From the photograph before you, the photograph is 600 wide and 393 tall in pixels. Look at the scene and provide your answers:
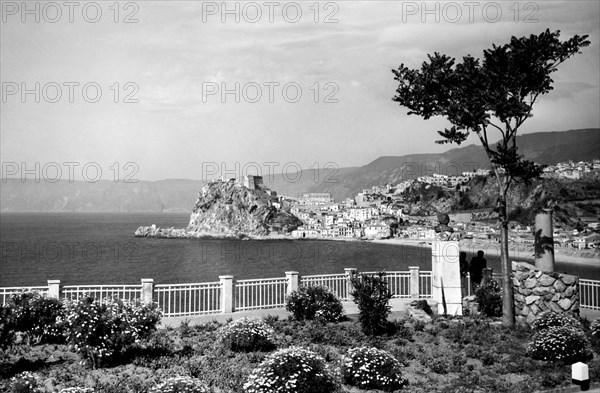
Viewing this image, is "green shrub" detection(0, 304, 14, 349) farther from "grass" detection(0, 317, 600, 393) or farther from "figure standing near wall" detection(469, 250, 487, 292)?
"figure standing near wall" detection(469, 250, 487, 292)

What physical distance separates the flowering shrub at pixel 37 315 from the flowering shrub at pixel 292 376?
5.81 metres

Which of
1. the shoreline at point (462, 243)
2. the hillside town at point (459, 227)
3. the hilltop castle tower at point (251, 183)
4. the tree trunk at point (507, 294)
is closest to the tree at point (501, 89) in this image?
the tree trunk at point (507, 294)

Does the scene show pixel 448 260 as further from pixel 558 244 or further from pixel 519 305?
pixel 558 244

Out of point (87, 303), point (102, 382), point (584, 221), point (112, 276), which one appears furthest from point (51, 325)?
point (584, 221)

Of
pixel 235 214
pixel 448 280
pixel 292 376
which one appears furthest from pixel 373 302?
pixel 235 214

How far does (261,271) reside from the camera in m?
77.6

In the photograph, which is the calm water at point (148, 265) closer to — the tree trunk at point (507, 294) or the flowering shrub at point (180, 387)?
the tree trunk at point (507, 294)

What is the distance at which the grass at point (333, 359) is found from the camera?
9.40 m

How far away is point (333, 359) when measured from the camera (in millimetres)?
10891

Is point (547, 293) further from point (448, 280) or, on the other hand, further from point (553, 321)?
point (448, 280)

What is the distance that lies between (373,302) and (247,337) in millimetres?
3521

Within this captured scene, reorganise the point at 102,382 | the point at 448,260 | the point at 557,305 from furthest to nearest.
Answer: the point at 448,260
the point at 557,305
the point at 102,382

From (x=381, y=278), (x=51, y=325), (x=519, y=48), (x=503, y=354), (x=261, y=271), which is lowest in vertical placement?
(x=261, y=271)

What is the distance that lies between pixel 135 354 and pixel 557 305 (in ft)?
37.8
